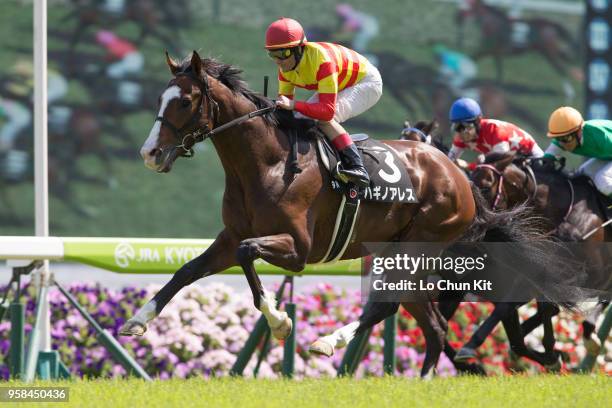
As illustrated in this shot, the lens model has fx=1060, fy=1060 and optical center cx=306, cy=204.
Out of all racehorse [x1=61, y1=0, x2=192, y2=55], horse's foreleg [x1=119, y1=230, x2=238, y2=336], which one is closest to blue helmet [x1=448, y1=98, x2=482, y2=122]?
horse's foreleg [x1=119, y1=230, x2=238, y2=336]

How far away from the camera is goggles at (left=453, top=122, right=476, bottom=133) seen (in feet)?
23.7

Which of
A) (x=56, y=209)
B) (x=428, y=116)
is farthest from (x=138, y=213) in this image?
(x=428, y=116)

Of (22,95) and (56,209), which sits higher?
(22,95)

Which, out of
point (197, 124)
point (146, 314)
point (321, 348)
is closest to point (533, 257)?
point (321, 348)

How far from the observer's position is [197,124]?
527cm

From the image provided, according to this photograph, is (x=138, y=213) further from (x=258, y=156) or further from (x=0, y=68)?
(x=258, y=156)

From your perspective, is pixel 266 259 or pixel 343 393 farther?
pixel 266 259

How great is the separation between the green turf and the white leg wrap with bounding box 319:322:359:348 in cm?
20

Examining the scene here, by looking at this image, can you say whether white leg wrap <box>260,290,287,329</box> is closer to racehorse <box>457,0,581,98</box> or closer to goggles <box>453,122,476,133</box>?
goggles <box>453,122,476,133</box>

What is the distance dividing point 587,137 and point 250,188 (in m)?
2.97

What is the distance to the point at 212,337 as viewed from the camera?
7141mm

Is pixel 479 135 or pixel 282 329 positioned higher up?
pixel 479 135

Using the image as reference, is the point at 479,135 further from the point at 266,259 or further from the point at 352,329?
the point at 266,259

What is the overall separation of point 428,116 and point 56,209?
700cm
